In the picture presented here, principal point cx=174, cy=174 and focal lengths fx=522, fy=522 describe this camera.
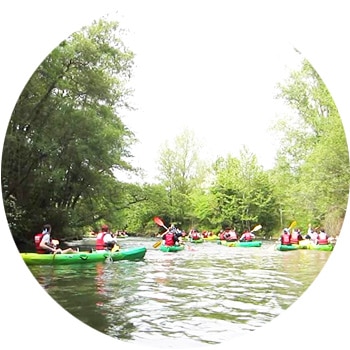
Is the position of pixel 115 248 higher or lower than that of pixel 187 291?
higher

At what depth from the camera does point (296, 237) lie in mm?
4438

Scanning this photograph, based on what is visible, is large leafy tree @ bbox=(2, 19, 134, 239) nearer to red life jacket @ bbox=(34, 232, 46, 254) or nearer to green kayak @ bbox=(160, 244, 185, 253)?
red life jacket @ bbox=(34, 232, 46, 254)

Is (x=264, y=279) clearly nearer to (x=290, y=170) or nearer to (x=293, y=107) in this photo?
(x=290, y=170)

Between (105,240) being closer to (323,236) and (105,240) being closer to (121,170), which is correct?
(121,170)

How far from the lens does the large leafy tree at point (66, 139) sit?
4340mm

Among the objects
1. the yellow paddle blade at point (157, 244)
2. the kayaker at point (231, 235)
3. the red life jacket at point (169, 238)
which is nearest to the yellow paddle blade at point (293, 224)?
the kayaker at point (231, 235)

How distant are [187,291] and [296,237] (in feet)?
3.43

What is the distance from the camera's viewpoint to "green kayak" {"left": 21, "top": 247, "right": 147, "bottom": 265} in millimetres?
4410

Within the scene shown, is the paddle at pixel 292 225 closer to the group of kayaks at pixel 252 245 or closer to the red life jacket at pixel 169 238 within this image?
the group of kayaks at pixel 252 245

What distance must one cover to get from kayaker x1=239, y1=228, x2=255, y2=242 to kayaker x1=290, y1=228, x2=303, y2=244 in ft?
1.07

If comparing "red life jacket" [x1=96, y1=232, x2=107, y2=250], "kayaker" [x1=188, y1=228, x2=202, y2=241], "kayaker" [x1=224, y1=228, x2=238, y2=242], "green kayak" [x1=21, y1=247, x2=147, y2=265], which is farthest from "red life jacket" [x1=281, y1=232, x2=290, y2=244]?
"red life jacket" [x1=96, y1=232, x2=107, y2=250]

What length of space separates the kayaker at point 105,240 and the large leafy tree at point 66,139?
21 cm

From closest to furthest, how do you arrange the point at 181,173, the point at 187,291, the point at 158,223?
1. the point at 187,291
2. the point at 181,173
3. the point at 158,223

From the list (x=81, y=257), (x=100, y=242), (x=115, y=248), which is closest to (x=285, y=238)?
(x=115, y=248)
